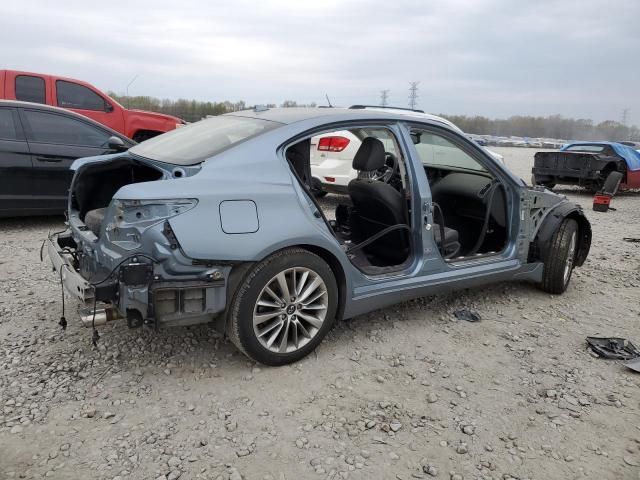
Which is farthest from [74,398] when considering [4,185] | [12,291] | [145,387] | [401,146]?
[4,185]

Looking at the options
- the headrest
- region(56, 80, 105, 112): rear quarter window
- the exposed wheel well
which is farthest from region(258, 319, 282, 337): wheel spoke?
region(56, 80, 105, 112): rear quarter window

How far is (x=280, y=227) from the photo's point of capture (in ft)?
9.68

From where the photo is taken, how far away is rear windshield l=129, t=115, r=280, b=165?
3100mm

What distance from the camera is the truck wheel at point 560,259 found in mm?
4539

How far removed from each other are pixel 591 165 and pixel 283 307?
34.1 feet

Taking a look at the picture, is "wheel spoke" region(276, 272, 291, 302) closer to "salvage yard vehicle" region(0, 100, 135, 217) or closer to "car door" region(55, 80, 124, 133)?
"salvage yard vehicle" region(0, 100, 135, 217)

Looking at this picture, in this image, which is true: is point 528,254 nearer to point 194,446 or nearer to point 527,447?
point 527,447

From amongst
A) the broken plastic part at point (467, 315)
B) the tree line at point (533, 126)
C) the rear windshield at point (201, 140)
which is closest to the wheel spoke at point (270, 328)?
the rear windshield at point (201, 140)

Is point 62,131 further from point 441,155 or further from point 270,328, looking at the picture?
point 270,328

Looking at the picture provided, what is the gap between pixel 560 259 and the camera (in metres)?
4.55

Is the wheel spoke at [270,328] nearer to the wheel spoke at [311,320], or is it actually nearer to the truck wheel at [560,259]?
the wheel spoke at [311,320]

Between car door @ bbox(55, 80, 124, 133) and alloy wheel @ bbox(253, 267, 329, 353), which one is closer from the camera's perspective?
alloy wheel @ bbox(253, 267, 329, 353)

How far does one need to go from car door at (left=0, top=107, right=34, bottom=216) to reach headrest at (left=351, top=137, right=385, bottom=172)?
4209mm

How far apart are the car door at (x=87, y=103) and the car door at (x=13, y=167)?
314 cm
